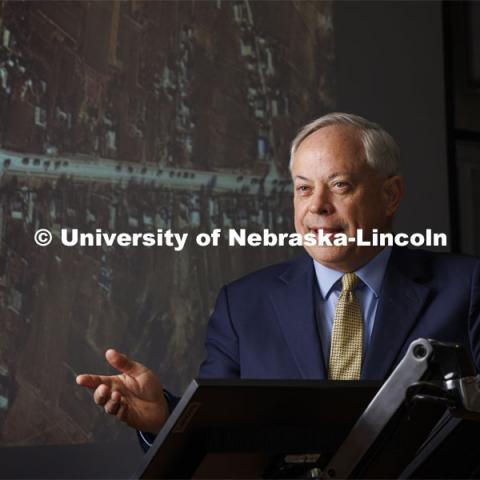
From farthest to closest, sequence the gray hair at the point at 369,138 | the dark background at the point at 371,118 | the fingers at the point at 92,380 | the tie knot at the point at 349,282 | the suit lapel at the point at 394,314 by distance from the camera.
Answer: the dark background at the point at 371,118 → the gray hair at the point at 369,138 → the tie knot at the point at 349,282 → the suit lapel at the point at 394,314 → the fingers at the point at 92,380

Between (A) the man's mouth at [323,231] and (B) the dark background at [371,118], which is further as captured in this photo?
(B) the dark background at [371,118]

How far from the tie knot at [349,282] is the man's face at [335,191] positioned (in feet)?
0.08

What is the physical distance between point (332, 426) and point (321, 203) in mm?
1219

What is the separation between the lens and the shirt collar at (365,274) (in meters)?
2.62

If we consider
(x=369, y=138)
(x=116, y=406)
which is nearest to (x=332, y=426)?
(x=116, y=406)

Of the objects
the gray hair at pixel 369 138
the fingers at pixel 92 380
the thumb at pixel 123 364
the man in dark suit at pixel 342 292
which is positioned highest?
the gray hair at pixel 369 138

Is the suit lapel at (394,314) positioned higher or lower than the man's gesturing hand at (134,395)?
higher

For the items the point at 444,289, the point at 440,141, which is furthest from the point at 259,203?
the point at 444,289

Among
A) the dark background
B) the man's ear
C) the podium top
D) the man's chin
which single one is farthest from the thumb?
the dark background

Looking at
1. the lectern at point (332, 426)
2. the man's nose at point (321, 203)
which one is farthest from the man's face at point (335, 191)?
the lectern at point (332, 426)

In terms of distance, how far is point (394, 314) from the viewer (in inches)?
98.5

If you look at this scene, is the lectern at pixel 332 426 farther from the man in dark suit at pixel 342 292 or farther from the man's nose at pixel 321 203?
the man's nose at pixel 321 203

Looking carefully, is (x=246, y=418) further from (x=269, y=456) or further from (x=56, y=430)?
(x=56, y=430)

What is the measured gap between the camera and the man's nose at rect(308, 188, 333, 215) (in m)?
2.61
